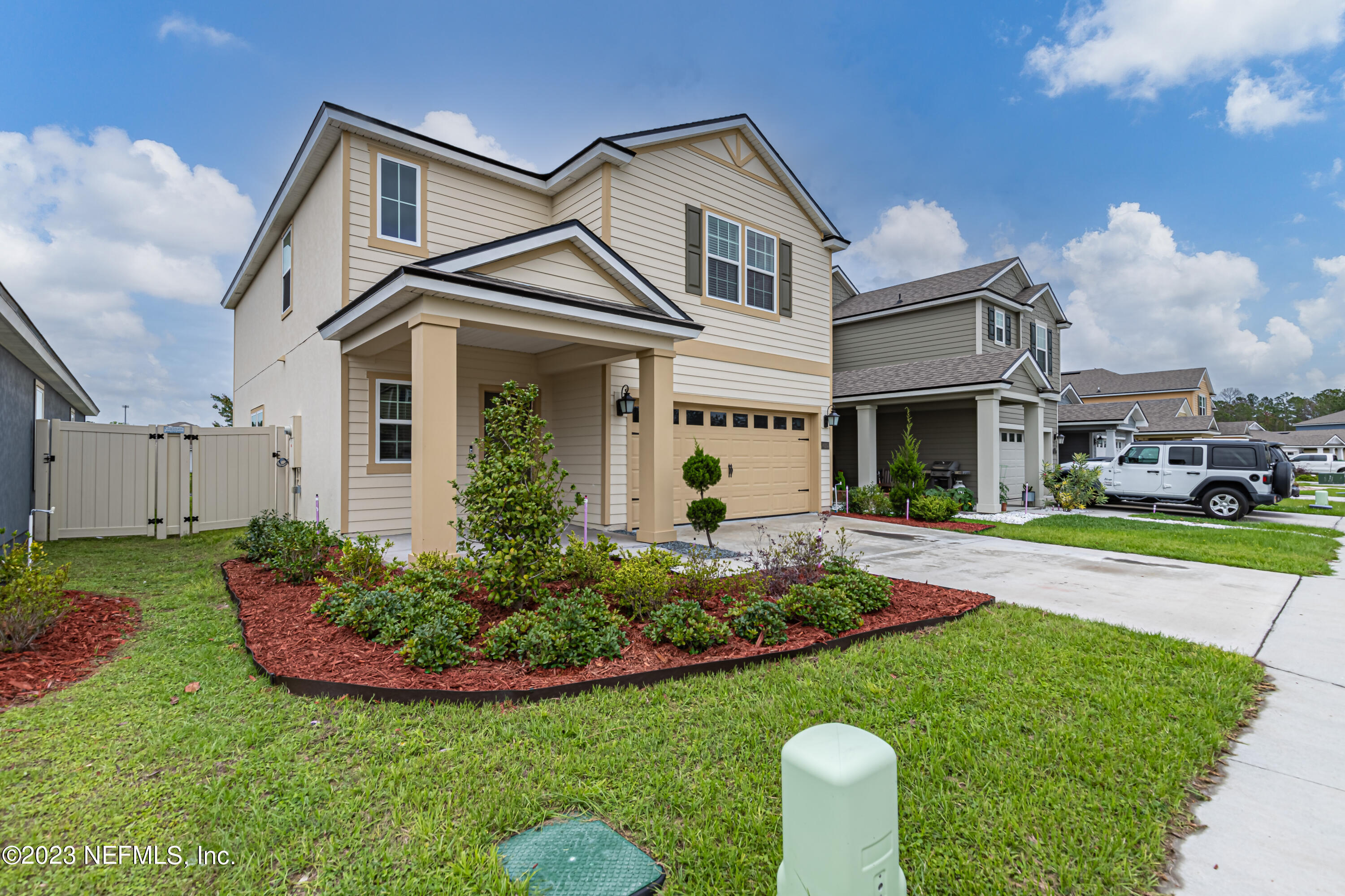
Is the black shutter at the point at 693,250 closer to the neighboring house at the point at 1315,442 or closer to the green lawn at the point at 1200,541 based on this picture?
the green lawn at the point at 1200,541

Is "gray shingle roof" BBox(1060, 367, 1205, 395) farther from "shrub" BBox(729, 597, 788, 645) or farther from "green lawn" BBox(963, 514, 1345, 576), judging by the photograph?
"shrub" BBox(729, 597, 788, 645)

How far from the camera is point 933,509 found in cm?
1272

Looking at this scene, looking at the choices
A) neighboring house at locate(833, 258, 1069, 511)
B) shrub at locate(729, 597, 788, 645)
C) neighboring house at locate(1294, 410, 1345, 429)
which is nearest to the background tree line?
neighboring house at locate(1294, 410, 1345, 429)

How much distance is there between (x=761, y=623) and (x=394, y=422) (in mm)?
7316

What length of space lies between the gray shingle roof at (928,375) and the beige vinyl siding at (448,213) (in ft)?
28.5

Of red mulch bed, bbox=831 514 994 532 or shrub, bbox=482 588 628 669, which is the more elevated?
shrub, bbox=482 588 628 669

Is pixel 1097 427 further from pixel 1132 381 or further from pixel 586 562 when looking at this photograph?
pixel 586 562

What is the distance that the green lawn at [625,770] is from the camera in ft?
7.02

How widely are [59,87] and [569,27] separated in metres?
10.4

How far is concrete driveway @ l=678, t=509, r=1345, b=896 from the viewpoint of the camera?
2.26 metres

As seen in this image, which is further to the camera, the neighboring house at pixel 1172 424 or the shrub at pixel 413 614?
the neighboring house at pixel 1172 424

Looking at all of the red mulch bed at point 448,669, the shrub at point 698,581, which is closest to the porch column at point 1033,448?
the red mulch bed at point 448,669

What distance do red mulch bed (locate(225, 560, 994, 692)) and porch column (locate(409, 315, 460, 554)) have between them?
4.28ft

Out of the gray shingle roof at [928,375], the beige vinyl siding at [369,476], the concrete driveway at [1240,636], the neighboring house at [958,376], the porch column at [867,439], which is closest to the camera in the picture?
the concrete driveway at [1240,636]
